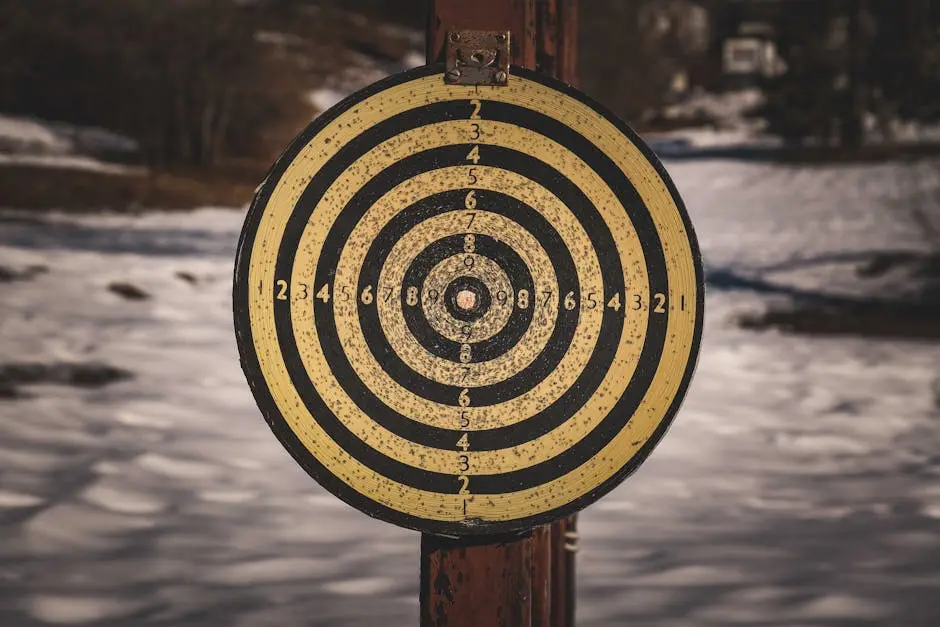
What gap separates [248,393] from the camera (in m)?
4.25

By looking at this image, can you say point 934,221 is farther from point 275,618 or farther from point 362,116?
point 362,116

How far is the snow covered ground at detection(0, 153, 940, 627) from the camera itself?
2.29 metres

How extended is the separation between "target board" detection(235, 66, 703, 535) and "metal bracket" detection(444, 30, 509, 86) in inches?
0.5

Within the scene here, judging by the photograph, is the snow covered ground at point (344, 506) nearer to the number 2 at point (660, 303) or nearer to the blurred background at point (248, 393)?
the blurred background at point (248, 393)

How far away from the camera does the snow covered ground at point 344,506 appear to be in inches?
90.0

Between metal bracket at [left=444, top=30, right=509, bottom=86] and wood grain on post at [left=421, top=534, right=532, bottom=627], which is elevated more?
metal bracket at [left=444, top=30, right=509, bottom=86]

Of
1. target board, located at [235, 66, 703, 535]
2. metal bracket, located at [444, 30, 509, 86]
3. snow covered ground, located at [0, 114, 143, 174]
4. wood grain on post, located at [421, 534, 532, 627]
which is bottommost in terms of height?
wood grain on post, located at [421, 534, 532, 627]

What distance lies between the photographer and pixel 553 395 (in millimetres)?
1068

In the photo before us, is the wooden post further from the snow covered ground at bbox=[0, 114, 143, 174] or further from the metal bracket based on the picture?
the snow covered ground at bbox=[0, 114, 143, 174]

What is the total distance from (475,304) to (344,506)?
2.00 meters

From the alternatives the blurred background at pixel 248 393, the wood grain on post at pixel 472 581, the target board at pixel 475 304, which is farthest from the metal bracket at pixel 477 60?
the blurred background at pixel 248 393

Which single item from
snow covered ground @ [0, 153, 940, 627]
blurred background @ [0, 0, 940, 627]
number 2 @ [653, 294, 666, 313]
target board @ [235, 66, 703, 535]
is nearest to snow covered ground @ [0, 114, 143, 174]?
blurred background @ [0, 0, 940, 627]

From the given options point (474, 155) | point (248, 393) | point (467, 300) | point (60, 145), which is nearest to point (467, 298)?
point (467, 300)

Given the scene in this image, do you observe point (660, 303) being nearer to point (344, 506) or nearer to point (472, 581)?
point (472, 581)
